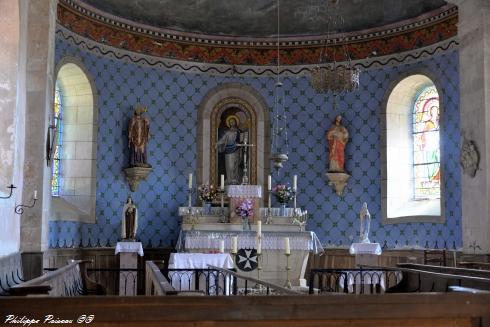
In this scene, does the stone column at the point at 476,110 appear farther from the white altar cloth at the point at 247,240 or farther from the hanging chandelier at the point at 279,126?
the hanging chandelier at the point at 279,126

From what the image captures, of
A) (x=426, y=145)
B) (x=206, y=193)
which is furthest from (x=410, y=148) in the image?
(x=206, y=193)

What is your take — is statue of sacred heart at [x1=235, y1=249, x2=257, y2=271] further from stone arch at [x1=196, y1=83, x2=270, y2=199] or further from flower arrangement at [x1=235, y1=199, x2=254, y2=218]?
stone arch at [x1=196, y1=83, x2=270, y2=199]

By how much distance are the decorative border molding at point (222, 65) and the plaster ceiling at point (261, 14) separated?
760 mm

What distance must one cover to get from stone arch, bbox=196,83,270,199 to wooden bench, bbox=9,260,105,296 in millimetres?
6158

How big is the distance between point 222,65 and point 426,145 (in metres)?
4.92

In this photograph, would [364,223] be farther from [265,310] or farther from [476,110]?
[265,310]

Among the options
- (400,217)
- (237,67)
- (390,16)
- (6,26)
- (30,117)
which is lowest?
(400,217)

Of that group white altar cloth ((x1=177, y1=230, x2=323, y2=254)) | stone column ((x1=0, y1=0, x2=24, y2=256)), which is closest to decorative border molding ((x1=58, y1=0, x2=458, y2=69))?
white altar cloth ((x1=177, y1=230, x2=323, y2=254))

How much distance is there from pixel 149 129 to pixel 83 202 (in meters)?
2.17

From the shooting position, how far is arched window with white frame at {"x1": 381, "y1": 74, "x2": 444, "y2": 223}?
14266 millimetres

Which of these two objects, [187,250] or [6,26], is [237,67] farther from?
[6,26]

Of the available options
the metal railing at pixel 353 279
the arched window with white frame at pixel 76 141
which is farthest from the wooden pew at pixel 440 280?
the arched window with white frame at pixel 76 141

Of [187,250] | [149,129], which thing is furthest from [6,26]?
[149,129]

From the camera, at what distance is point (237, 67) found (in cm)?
1547
